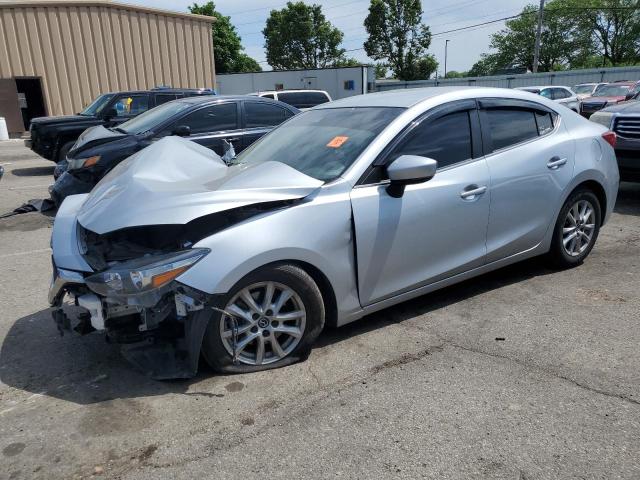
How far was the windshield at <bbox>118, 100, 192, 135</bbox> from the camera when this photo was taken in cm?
782

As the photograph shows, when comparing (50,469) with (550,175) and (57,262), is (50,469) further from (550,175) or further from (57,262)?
(550,175)

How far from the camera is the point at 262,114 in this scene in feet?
27.3

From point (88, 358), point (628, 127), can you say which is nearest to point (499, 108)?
point (88, 358)

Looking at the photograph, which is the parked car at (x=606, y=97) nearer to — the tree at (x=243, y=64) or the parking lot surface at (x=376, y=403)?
the parking lot surface at (x=376, y=403)

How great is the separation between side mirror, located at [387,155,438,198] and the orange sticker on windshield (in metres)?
0.45

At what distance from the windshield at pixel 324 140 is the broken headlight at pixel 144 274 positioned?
1.08 metres

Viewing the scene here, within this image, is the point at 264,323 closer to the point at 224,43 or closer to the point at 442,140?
the point at 442,140

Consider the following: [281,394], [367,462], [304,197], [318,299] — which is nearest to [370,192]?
A: [304,197]

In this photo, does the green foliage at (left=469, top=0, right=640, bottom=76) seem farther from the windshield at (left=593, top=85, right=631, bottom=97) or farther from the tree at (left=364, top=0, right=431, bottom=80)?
the windshield at (left=593, top=85, right=631, bottom=97)

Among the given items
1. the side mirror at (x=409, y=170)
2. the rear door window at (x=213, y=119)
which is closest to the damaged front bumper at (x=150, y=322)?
the side mirror at (x=409, y=170)

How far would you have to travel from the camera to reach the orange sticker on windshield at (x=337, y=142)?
3645 millimetres

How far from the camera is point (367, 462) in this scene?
93.4 inches

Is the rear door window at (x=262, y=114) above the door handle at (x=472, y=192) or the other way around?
above

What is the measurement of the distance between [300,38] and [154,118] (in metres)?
63.3
